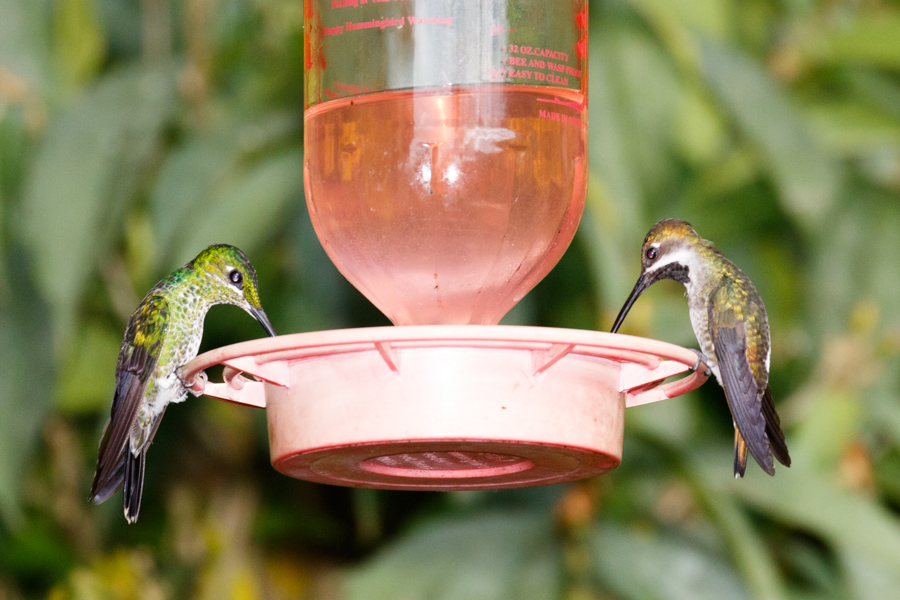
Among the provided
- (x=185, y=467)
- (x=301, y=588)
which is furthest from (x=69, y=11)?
(x=301, y=588)

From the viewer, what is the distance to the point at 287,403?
1.37m

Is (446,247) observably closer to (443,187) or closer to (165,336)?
(443,187)

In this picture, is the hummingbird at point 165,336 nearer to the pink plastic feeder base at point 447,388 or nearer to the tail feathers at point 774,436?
the pink plastic feeder base at point 447,388

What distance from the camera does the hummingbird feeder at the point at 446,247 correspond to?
1.29 metres

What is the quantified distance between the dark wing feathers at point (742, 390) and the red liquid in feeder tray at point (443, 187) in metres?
0.32

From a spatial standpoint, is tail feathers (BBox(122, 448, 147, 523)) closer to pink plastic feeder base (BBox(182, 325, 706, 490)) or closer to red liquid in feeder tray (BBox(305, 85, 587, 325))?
pink plastic feeder base (BBox(182, 325, 706, 490))

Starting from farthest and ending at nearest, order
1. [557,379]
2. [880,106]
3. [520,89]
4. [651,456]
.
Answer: [880,106]
[651,456]
[520,89]
[557,379]

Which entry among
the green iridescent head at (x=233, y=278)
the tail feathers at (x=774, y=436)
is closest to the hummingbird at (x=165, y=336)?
the green iridescent head at (x=233, y=278)

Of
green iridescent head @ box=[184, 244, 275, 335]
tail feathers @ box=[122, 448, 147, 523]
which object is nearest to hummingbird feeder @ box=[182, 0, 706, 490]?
green iridescent head @ box=[184, 244, 275, 335]

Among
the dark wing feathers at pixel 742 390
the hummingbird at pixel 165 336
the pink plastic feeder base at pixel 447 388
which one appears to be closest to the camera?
the pink plastic feeder base at pixel 447 388

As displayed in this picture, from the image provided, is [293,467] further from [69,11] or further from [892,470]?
[892,470]

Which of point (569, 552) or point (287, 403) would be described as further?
point (569, 552)

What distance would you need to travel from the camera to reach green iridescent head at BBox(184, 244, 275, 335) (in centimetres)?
159

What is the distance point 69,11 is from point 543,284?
164cm
